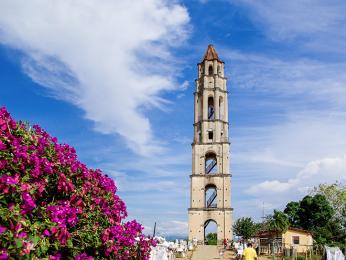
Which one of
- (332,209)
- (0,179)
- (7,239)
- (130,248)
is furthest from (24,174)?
(332,209)

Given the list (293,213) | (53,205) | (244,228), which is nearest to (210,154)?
(244,228)

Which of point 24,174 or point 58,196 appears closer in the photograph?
point 24,174

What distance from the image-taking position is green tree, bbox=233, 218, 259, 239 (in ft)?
145

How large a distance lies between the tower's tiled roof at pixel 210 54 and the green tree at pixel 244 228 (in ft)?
55.3

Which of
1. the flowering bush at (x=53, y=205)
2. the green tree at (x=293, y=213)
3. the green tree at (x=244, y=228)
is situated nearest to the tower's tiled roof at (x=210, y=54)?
the green tree at (x=244, y=228)

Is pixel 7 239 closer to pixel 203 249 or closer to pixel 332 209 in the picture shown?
pixel 203 249

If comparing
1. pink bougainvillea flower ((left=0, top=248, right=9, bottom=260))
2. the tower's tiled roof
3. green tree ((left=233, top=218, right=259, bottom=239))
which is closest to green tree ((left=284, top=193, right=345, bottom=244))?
green tree ((left=233, top=218, right=259, bottom=239))

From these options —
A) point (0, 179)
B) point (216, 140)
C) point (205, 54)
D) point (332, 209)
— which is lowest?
point (0, 179)

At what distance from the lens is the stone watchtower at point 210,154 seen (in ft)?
137

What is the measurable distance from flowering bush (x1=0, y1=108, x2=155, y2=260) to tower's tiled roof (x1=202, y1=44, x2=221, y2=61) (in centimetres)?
3997

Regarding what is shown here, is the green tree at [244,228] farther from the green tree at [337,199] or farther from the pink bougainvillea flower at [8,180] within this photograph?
the pink bougainvillea flower at [8,180]

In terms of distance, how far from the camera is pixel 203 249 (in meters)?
36.4

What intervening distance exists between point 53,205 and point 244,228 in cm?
4002

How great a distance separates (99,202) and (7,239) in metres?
3.12
